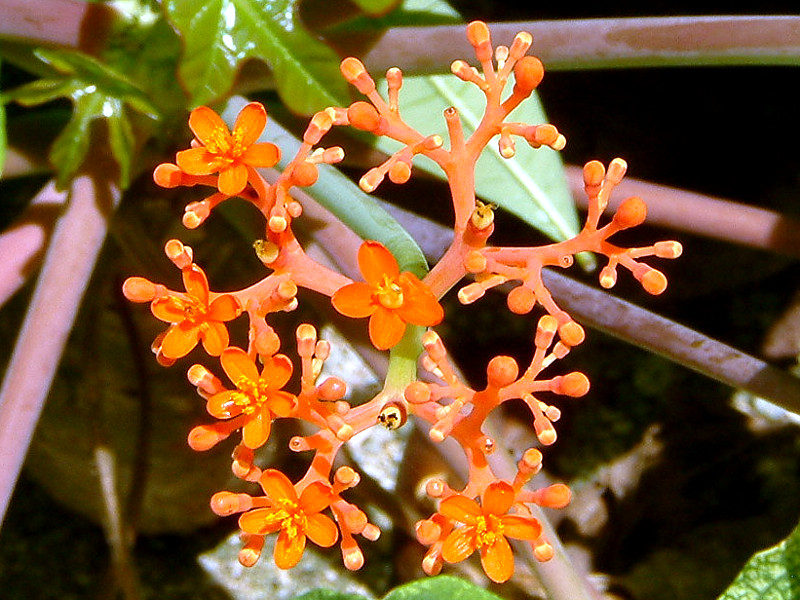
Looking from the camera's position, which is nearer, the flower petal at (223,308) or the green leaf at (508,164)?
the flower petal at (223,308)

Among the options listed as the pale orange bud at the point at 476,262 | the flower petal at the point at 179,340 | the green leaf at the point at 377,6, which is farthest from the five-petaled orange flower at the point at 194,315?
the green leaf at the point at 377,6

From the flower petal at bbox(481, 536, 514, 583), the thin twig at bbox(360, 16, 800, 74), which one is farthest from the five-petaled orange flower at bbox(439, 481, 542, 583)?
the thin twig at bbox(360, 16, 800, 74)

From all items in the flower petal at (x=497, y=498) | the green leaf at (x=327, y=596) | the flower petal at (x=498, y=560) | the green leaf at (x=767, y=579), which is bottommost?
the green leaf at (x=767, y=579)

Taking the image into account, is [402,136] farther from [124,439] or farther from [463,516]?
[124,439]

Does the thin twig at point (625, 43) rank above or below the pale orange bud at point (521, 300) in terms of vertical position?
above

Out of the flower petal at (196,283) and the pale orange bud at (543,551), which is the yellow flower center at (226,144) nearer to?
the flower petal at (196,283)

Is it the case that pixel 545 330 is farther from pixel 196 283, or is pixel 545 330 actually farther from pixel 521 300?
pixel 196 283

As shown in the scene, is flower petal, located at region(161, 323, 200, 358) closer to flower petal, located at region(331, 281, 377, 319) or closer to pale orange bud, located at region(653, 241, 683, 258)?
flower petal, located at region(331, 281, 377, 319)

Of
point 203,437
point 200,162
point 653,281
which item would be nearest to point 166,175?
point 200,162
